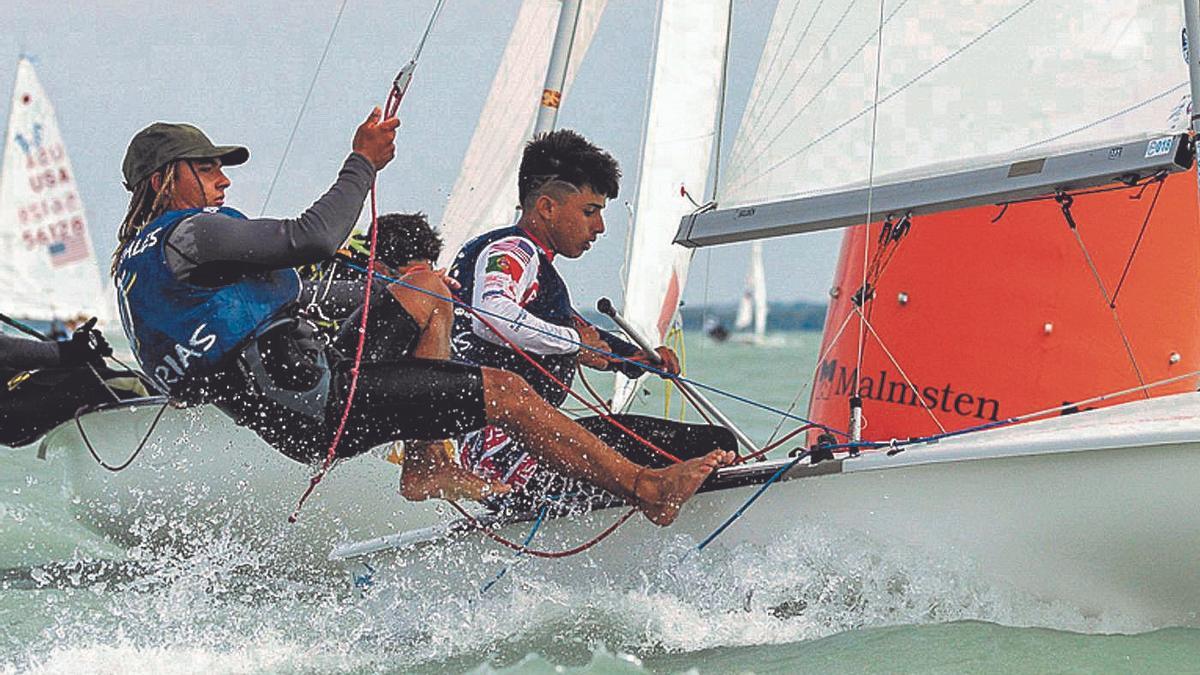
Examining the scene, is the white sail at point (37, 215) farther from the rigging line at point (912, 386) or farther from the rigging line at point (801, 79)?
the rigging line at point (801, 79)

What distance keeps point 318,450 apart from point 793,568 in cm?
92

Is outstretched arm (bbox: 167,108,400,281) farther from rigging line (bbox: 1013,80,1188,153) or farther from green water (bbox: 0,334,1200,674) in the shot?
rigging line (bbox: 1013,80,1188,153)

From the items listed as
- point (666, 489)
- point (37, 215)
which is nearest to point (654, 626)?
point (666, 489)

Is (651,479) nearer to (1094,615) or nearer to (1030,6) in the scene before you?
(1094,615)

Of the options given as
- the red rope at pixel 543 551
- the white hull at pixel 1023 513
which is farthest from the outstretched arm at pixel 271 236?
the white hull at pixel 1023 513

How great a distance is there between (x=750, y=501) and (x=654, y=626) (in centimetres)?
30

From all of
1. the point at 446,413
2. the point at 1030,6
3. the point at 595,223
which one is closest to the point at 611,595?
the point at 446,413

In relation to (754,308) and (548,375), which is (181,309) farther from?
(754,308)

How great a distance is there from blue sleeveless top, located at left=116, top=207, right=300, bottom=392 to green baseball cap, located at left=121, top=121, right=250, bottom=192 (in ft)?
0.44

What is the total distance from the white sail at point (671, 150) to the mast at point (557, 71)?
41 centimetres

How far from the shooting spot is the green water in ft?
8.78

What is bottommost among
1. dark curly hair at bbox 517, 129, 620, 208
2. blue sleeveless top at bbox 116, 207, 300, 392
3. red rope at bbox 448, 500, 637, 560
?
red rope at bbox 448, 500, 637, 560

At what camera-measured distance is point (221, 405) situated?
2.82 meters

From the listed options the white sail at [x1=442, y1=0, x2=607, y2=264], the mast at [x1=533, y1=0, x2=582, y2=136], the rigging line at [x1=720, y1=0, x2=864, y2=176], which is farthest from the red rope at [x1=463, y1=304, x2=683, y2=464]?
the white sail at [x1=442, y1=0, x2=607, y2=264]
